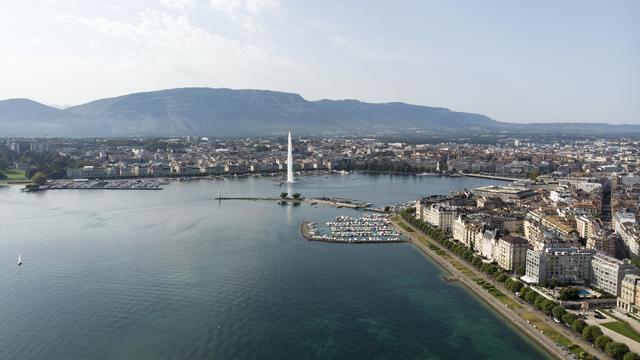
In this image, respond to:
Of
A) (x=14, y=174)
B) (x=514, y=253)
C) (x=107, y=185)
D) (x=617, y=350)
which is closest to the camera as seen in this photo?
(x=617, y=350)

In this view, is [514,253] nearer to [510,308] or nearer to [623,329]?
[510,308]

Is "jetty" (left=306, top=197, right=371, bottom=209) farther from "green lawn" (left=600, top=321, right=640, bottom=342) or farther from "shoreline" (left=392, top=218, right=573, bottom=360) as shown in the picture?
"green lawn" (left=600, top=321, right=640, bottom=342)

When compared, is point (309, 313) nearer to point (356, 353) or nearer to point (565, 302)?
point (356, 353)

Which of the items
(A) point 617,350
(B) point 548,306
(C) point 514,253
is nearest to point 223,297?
(B) point 548,306

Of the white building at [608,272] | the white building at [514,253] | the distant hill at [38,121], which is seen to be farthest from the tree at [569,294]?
the distant hill at [38,121]

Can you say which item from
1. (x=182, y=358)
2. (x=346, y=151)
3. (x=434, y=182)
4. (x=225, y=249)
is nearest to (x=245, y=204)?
(x=225, y=249)

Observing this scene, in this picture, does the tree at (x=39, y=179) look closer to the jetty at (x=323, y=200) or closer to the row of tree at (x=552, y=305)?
the jetty at (x=323, y=200)

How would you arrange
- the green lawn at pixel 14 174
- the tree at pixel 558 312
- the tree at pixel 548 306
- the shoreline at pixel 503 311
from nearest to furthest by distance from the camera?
1. the shoreline at pixel 503 311
2. the tree at pixel 558 312
3. the tree at pixel 548 306
4. the green lawn at pixel 14 174
